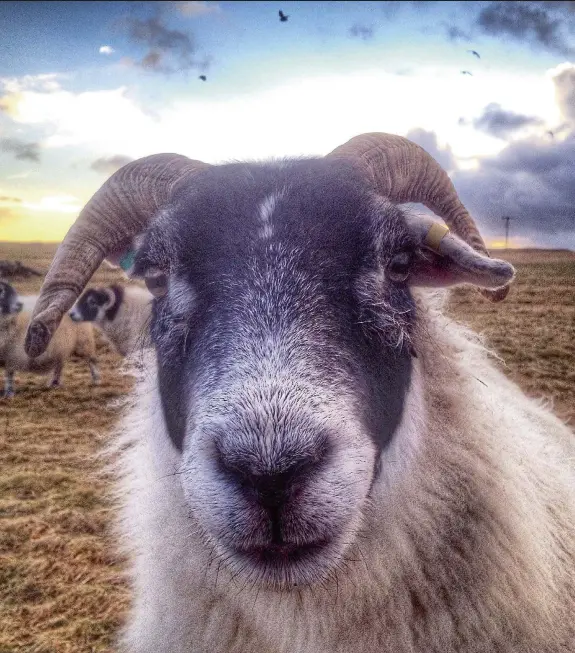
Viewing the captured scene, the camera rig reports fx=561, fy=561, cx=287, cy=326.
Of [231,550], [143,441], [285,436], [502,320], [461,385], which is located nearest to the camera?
[285,436]

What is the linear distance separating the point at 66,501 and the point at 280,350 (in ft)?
18.5

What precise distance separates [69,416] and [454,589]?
30.1 ft

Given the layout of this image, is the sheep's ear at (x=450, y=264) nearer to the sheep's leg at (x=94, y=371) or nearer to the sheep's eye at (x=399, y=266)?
the sheep's eye at (x=399, y=266)

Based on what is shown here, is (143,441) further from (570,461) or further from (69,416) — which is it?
(69,416)

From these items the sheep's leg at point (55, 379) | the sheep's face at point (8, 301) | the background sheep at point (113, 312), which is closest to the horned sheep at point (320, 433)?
the background sheep at point (113, 312)

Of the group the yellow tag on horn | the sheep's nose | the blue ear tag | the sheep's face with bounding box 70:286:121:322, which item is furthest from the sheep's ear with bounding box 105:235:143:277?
the sheep's face with bounding box 70:286:121:322

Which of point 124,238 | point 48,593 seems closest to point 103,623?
point 48,593

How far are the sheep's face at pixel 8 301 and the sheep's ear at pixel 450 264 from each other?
11.3 m

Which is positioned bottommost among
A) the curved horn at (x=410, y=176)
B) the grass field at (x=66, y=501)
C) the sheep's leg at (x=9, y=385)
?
the grass field at (x=66, y=501)

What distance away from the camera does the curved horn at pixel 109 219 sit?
2.69 metres

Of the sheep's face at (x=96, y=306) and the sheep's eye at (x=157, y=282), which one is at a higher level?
the sheep's eye at (x=157, y=282)

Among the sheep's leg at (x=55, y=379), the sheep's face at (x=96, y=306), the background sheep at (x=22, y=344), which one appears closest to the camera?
the background sheep at (x=22, y=344)

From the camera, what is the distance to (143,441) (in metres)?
2.91

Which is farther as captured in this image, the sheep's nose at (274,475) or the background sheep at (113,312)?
the background sheep at (113,312)
